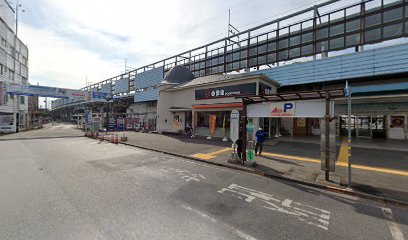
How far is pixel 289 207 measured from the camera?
4.30 meters

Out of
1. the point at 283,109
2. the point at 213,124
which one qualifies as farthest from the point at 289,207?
the point at 213,124

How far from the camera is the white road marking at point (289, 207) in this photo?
3.74 metres

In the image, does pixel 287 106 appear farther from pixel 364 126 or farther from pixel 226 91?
pixel 364 126

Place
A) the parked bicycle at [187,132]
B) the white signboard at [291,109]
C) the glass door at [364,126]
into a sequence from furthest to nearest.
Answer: the parked bicycle at [187,132], the glass door at [364,126], the white signboard at [291,109]

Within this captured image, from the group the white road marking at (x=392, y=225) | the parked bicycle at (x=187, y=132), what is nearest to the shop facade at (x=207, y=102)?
the parked bicycle at (x=187, y=132)

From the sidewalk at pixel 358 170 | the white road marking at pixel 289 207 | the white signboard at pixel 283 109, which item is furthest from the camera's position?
the white signboard at pixel 283 109

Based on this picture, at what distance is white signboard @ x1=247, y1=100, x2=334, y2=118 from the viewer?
633 cm

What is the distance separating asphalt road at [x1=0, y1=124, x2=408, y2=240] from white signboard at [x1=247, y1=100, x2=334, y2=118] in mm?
2607

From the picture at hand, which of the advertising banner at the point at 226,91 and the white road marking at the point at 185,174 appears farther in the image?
the advertising banner at the point at 226,91

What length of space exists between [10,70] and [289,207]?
40347 mm

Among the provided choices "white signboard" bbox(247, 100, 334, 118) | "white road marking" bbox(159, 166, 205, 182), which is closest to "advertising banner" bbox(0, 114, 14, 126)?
"white road marking" bbox(159, 166, 205, 182)

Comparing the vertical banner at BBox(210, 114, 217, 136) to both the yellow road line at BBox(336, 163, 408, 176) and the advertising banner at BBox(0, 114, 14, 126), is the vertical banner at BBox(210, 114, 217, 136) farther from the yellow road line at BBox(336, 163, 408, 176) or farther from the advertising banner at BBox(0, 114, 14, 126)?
the advertising banner at BBox(0, 114, 14, 126)

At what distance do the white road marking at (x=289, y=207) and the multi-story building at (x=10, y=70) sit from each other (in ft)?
104

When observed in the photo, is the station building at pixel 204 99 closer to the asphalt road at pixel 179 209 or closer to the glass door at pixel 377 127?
the asphalt road at pixel 179 209
